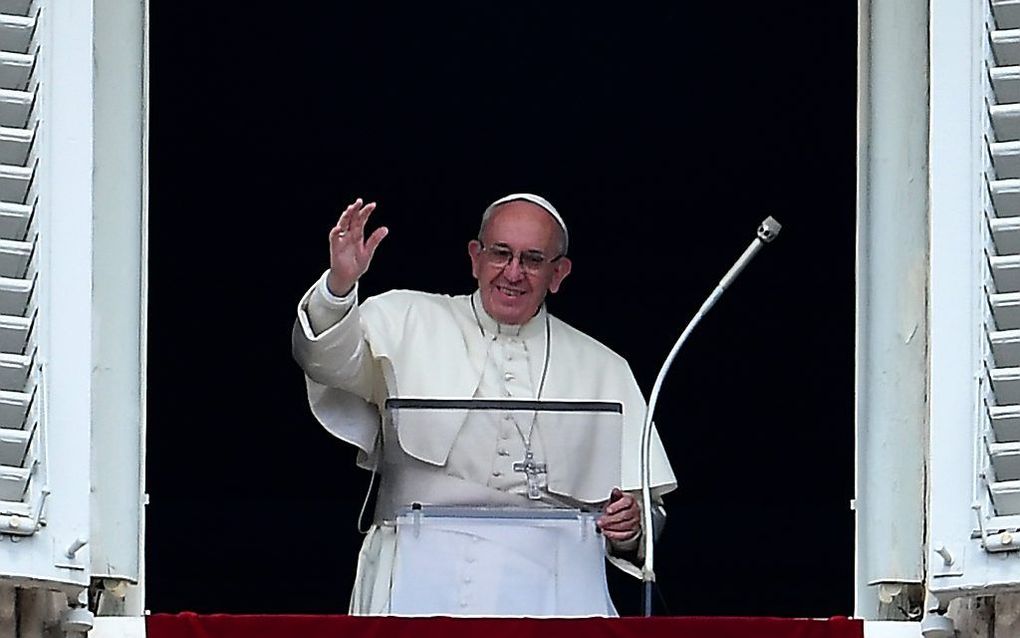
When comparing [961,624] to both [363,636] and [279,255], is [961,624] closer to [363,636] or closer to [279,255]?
[363,636]

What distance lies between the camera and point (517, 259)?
26.7ft

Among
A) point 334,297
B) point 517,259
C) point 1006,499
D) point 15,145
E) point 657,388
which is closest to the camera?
point 1006,499

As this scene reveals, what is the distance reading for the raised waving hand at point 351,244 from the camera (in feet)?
24.3

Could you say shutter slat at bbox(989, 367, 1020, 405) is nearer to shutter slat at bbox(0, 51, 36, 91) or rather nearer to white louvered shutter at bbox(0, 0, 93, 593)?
white louvered shutter at bbox(0, 0, 93, 593)

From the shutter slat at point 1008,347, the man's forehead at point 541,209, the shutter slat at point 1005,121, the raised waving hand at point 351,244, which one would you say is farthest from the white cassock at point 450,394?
the shutter slat at point 1005,121

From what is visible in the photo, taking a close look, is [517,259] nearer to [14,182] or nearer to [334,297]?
[334,297]

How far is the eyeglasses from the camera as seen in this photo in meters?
8.15

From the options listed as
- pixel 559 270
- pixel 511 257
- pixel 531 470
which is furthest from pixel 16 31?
pixel 559 270

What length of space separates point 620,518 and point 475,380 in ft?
2.60

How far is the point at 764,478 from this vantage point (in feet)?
34.0

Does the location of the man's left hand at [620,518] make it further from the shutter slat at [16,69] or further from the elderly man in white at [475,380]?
the shutter slat at [16,69]

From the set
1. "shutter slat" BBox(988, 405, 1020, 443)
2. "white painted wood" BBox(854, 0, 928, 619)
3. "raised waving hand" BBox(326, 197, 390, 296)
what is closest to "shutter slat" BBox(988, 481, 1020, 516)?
"shutter slat" BBox(988, 405, 1020, 443)

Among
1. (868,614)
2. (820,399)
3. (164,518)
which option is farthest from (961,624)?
(164,518)

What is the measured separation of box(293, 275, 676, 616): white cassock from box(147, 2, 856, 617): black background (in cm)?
164
